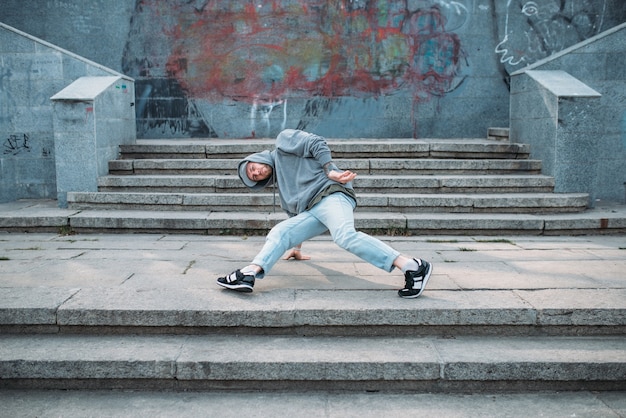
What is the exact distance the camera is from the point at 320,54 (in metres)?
11.1

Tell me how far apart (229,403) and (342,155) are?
5.47 m

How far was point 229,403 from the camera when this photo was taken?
11.7 feet

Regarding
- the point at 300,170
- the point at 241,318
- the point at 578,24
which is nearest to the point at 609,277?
the point at 300,170

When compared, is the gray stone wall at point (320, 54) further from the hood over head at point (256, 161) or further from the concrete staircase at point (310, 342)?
the concrete staircase at point (310, 342)

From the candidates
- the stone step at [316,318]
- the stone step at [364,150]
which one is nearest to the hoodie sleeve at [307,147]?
the stone step at [316,318]

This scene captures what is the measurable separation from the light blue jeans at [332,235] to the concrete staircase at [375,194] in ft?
5.55

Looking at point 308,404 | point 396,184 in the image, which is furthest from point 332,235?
point 396,184

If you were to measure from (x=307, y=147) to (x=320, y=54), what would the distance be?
6.97m

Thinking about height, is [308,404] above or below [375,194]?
below

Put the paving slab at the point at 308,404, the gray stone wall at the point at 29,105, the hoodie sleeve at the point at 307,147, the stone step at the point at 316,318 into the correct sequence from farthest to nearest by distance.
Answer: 1. the gray stone wall at the point at 29,105
2. the hoodie sleeve at the point at 307,147
3. the stone step at the point at 316,318
4. the paving slab at the point at 308,404

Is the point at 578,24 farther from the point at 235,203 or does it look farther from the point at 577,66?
the point at 235,203

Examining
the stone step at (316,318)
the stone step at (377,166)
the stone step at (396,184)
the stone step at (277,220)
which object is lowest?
the stone step at (316,318)

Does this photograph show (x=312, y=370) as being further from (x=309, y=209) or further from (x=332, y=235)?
(x=309, y=209)

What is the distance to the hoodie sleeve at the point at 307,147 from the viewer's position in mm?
4562
